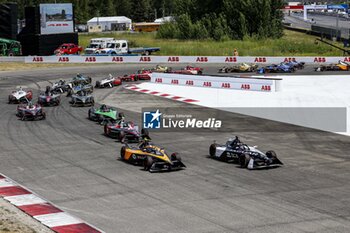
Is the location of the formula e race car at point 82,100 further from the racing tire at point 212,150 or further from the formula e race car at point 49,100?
the racing tire at point 212,150

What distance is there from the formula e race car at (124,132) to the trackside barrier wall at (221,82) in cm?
1789

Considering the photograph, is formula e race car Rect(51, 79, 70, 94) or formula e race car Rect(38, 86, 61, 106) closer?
formula e race car Rect(38, 86, 61, 106)

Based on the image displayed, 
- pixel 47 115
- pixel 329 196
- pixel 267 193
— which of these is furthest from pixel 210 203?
pixel 47 115

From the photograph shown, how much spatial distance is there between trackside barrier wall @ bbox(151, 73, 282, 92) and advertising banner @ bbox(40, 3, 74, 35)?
25.8m

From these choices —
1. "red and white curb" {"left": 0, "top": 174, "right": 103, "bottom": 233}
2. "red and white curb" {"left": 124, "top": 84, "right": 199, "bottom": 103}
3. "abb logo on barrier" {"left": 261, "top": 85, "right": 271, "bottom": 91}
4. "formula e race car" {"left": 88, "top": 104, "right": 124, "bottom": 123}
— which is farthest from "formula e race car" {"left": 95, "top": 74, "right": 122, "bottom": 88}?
"red and white curb" {"left": 0, "top": 174, "right": 103, "bottom": 233}

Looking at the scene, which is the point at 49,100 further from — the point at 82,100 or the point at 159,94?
the point at 159,94

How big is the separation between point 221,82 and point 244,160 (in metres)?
23.8

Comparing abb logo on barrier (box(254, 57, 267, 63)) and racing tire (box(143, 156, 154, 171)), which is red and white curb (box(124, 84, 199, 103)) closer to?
racing tire (box(143, 156, 154, 171))

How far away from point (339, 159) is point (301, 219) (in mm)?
8031

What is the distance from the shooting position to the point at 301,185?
18.4 metres

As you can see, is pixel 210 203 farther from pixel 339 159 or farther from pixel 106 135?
pixel 106 135

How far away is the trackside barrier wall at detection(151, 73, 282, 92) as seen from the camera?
1656 inches

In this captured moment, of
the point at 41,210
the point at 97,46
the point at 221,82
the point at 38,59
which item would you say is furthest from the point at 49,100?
the point at 97,46

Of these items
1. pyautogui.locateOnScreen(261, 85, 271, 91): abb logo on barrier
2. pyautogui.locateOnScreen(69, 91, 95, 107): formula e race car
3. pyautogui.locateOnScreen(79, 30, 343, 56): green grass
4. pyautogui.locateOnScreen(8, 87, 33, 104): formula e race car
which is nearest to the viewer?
pyautogui.locateOnScreen(69, 91, 95, 107): formula e race car
